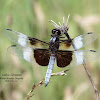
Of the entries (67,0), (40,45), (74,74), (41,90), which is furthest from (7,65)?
(67,0)

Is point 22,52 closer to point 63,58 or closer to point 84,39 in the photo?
point 63,58

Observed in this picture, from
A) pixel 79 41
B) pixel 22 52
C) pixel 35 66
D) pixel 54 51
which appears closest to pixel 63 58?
pixel 54 51

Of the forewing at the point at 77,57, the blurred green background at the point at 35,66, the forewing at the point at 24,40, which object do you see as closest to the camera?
the forewing at the point at 77,57

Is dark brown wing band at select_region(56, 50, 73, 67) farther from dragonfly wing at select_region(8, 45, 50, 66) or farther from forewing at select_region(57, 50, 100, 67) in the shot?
dragonfly wing at select_region(8, 45, 50, 66)

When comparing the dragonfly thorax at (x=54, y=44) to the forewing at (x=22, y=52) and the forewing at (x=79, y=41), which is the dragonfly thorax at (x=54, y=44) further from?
the forewing at (x=22, y=52)

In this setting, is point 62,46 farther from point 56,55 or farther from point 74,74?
point 74,74

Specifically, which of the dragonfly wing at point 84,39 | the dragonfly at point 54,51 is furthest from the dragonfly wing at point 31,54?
the dragonfly wing at point 84,39
